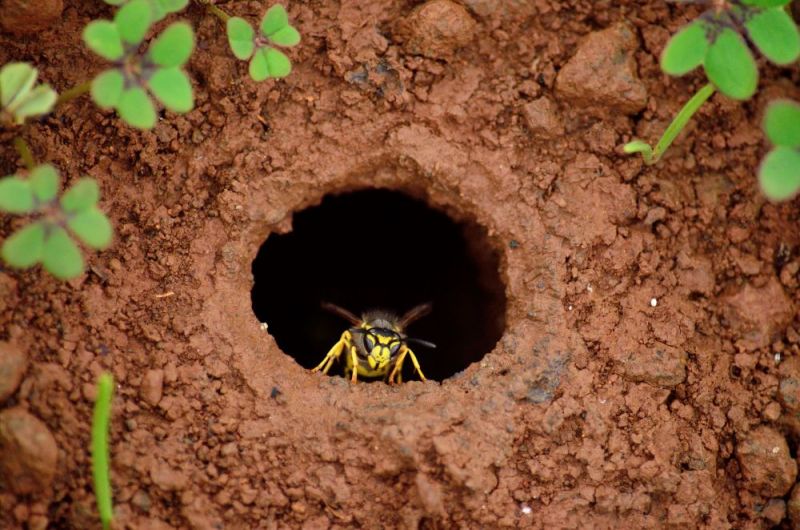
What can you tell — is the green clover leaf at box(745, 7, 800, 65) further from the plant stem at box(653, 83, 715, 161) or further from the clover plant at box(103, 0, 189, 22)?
the clover plant at box(103, 0, 189, 22)

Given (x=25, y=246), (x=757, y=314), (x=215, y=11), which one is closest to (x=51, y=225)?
(x=25, y=246)

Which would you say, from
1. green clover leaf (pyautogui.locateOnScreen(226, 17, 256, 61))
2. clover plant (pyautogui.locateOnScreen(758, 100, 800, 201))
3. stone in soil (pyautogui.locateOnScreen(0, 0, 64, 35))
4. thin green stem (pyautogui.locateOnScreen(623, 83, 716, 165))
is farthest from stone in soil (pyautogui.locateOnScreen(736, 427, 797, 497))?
stone in soil (pyautogui.locateOnScreen(0, 0, 64, 35))

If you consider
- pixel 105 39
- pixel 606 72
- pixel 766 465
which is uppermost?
pixel 606 72

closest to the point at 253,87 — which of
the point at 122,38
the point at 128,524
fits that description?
the point at 122,38

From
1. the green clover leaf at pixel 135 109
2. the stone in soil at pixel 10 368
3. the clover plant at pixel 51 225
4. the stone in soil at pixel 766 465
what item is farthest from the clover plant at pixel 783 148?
the stone in soil at pixel 10 368

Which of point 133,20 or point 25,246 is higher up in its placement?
point 133,20

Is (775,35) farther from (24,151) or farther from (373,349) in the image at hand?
(24,151)
